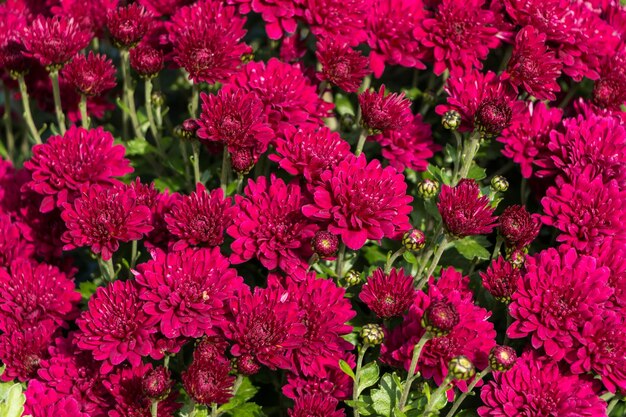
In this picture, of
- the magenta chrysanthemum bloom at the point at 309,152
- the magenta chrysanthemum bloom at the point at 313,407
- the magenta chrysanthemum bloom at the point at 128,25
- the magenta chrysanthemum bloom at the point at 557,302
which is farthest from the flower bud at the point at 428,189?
the magenta chrysanthemum bloom at the point at 128,25

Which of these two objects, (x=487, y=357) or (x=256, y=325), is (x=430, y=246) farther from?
(x=256, y=325)

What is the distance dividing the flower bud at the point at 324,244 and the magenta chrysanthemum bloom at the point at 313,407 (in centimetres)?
44

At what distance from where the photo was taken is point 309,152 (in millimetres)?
2535

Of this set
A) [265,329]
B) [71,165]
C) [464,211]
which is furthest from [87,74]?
[464,211]

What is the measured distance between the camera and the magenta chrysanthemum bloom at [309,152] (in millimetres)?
2514

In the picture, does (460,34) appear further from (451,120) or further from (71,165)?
(71,165)

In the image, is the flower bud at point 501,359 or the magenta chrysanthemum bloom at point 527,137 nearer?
the flower bud at point 501,359

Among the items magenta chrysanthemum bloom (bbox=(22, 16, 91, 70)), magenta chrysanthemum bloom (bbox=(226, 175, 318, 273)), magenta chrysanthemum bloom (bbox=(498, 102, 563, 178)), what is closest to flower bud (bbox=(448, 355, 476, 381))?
magenta chrysanthemum bloom (bbox=(226, 175, 318, 273))

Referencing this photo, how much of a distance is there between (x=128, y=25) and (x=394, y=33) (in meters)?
1.04

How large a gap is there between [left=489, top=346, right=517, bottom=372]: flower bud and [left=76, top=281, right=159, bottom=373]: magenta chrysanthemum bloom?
995 mm

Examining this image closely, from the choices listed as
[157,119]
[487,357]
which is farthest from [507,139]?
[157,119]

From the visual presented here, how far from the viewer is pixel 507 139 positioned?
291cm

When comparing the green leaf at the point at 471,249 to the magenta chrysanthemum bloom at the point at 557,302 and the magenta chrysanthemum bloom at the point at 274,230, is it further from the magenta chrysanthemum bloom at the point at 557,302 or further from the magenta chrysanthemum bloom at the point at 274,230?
the magenta chrysanthemum bloom at the point at 274,230

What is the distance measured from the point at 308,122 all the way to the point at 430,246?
651 millimetres
